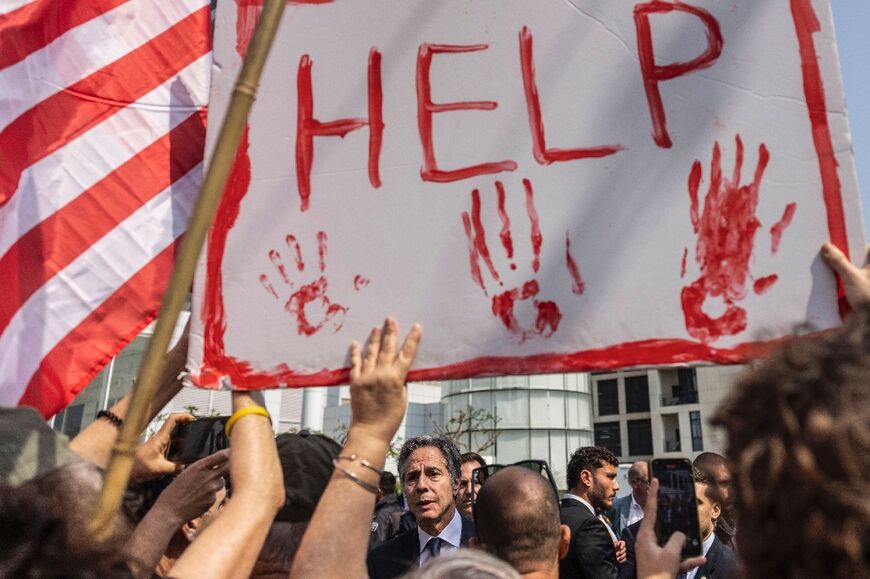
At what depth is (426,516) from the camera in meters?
3.60

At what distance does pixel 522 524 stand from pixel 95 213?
1.71 metres

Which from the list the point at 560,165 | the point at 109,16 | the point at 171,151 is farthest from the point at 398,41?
the point at 109,16

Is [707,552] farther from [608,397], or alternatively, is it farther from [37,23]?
[608,397]

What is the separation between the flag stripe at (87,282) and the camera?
2314 mm

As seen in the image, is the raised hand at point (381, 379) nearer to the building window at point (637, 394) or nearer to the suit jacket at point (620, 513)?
the suit jacket at point (620, 513)

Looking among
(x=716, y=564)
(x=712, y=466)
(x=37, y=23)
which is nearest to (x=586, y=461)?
(x=712, y=466)

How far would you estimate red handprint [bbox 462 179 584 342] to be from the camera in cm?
177

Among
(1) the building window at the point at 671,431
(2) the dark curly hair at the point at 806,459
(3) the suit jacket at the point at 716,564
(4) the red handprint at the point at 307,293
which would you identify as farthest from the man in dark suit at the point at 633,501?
(1) the building window at the point at 671,431

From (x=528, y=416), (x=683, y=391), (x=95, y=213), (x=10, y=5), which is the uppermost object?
(x=683, y=391)

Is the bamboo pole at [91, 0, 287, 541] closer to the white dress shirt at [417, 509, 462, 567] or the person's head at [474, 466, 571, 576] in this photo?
the person's head at [474, 466, 571, 576]

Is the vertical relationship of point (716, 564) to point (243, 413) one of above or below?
below

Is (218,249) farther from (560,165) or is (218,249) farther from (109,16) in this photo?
(109,16)

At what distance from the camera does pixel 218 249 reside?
2.06 m

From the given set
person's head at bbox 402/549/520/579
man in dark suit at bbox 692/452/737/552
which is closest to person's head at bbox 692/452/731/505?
man in dark suit at bbox 692/452/737/552
